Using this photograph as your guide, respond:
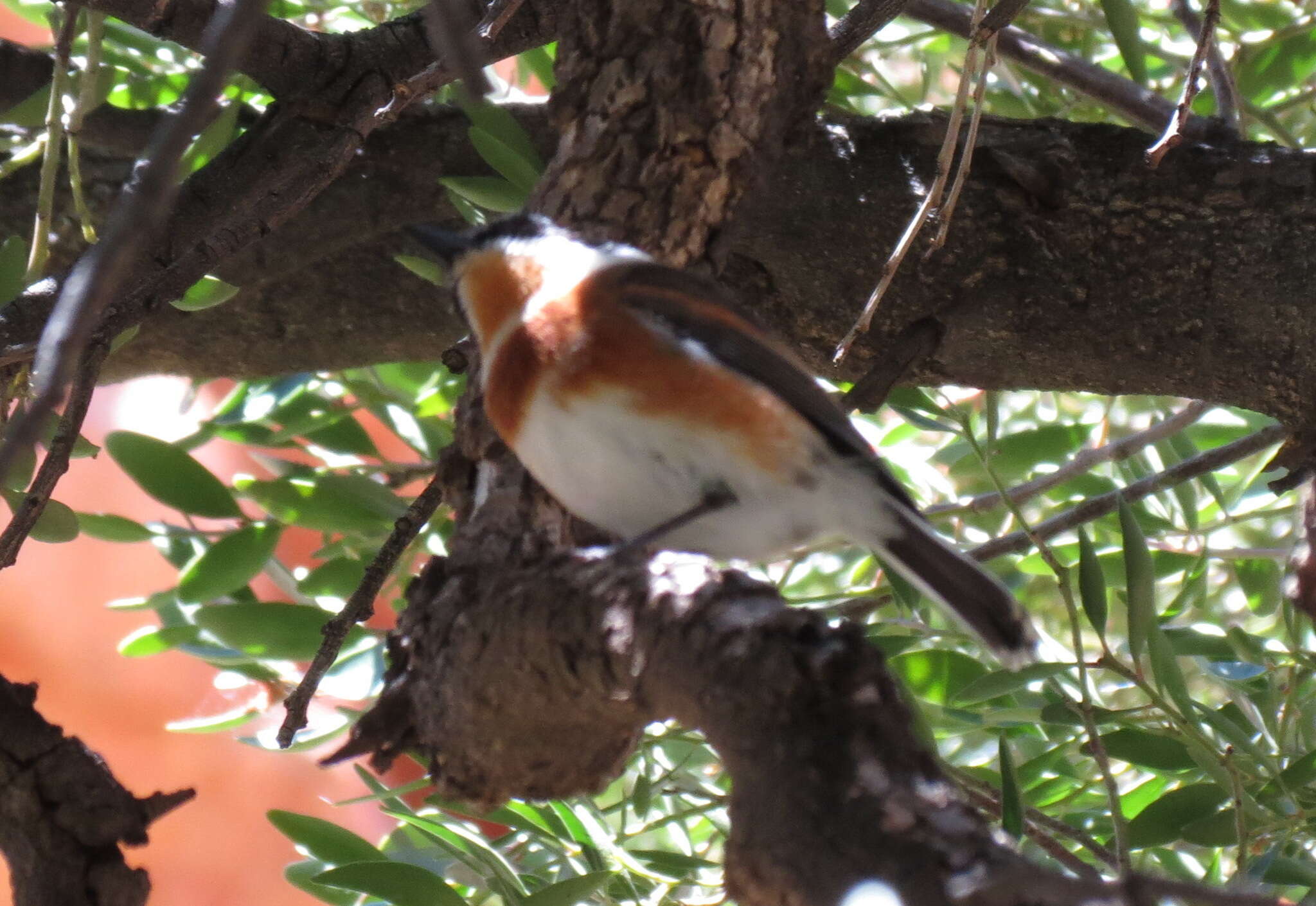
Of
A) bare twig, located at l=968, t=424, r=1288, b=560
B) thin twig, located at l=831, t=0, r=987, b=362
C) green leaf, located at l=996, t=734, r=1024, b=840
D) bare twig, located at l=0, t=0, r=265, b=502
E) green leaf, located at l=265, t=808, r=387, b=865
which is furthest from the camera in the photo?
bare twig, located at l=968, t=424, r=1288, b=560

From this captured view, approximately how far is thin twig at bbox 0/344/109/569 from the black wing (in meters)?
0.57

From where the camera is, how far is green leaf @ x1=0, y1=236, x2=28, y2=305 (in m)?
1.53

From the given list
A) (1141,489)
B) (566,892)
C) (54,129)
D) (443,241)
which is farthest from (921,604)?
(54,129)

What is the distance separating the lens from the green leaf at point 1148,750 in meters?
1.49

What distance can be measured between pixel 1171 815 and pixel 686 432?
2.51 ft

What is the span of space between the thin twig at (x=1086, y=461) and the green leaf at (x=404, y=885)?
95 cm

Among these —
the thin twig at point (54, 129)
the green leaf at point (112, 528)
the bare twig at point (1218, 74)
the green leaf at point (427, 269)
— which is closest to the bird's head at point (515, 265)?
the green leaf at point (427, 269)

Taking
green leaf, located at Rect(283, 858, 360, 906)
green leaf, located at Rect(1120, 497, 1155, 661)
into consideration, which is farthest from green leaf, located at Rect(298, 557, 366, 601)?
green leaf, located at Rect(1120, 497, 1155, 661)

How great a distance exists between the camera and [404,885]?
1.35 meters

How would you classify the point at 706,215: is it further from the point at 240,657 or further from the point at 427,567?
the point at 240,657

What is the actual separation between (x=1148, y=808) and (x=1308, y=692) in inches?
23.0

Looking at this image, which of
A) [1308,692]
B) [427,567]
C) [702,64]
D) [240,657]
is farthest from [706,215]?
[1308,692]

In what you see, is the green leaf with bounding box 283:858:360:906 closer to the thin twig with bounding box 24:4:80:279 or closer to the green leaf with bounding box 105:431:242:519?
the green leaf with bounding box 105:431:242:519

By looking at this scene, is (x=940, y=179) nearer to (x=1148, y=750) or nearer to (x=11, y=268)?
(x=1148, y=750)
